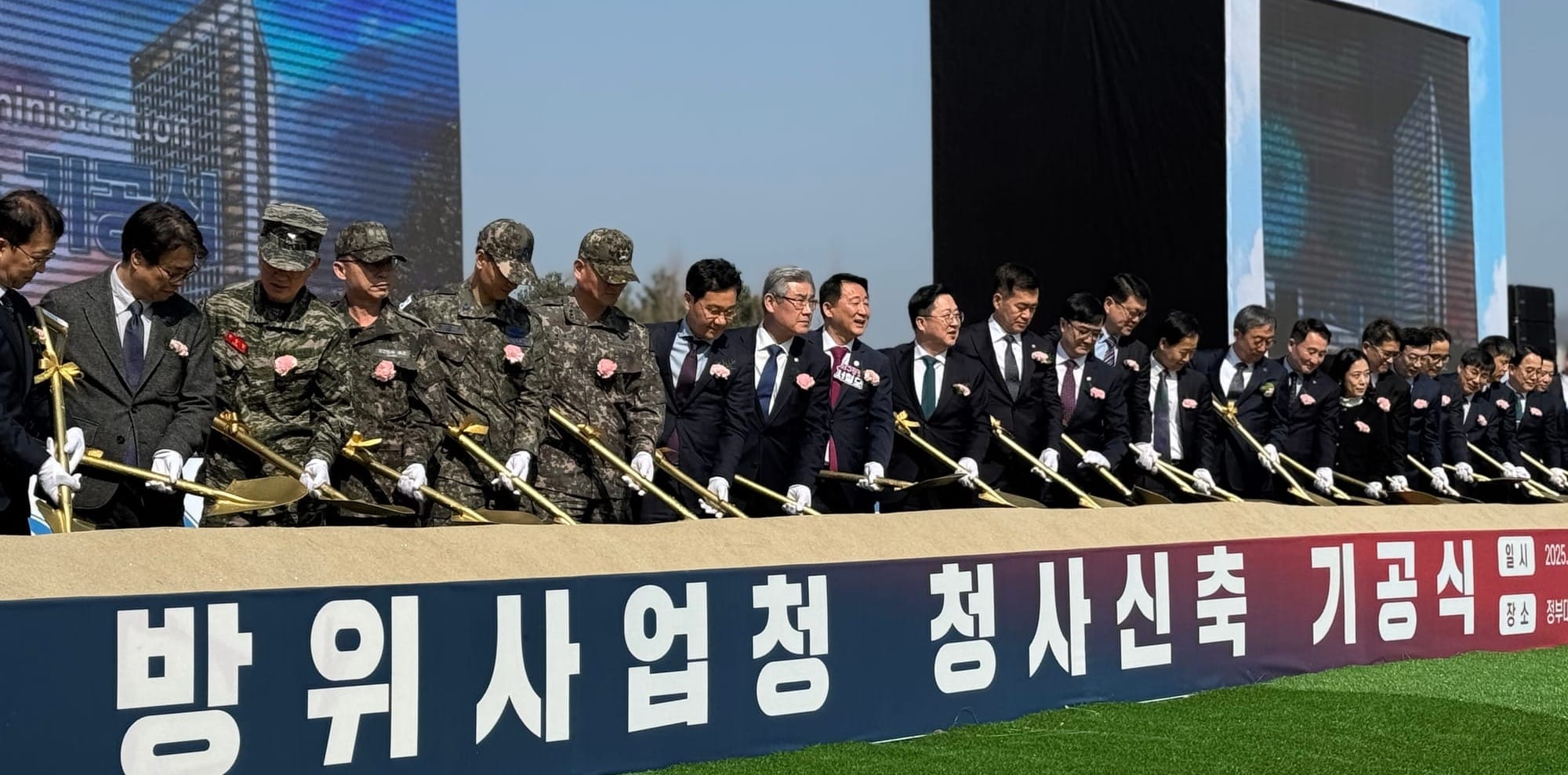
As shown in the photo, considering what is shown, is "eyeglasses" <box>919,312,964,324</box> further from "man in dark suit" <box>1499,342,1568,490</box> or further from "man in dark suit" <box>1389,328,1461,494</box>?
"man in dark suit" <box>1499,342,1568,490</box>

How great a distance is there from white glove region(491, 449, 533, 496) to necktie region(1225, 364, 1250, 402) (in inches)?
222

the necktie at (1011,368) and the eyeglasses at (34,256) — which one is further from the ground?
the eyeglasses at (34,256)

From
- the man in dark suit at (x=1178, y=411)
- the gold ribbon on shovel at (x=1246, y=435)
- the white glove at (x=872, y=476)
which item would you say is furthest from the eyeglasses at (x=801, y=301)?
the gold ribbon on shovel at (x=1246, y=435)

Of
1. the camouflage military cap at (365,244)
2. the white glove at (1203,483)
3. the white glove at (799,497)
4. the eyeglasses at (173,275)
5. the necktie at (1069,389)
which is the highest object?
the camouflage military cap at (365,244)

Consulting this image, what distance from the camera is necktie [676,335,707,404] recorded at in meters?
7.12

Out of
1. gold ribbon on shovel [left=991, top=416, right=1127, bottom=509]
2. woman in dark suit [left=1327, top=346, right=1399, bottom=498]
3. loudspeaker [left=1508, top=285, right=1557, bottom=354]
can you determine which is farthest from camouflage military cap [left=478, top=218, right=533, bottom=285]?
loudspeaker [left=1508, top=285, right=1557, bottom=354]

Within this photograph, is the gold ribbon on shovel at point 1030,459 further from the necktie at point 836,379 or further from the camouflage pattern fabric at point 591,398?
the camouflage pattern fabric at point 591,398

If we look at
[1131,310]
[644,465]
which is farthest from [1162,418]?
[644,465]

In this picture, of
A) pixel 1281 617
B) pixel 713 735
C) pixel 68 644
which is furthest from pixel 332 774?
pixel 1281 617

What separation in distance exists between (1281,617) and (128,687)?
4.86 m

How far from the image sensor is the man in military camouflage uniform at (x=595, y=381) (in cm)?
638

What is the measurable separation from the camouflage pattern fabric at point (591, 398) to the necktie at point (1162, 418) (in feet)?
14.0

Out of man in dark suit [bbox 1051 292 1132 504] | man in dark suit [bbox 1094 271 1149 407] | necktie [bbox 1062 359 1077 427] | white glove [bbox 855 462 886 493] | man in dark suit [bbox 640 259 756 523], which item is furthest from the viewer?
man in dark suit [bbox 1094 271 1149 407]

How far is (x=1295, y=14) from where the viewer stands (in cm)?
1466
